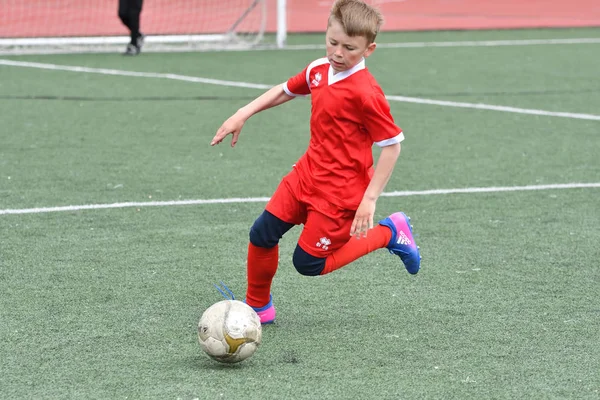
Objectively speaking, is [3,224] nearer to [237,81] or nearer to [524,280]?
[524,280]

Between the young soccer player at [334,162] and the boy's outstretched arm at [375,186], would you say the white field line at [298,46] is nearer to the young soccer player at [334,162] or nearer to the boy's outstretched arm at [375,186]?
the young soccer player at [334,162]

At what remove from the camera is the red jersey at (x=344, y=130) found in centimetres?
416

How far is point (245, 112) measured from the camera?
443 cm

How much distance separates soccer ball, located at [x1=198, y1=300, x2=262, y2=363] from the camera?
3957 mm

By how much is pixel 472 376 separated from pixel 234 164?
421cm

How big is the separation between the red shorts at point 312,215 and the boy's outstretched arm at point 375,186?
0.58ft

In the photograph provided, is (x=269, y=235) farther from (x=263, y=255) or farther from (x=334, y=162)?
(x=334, y=162)

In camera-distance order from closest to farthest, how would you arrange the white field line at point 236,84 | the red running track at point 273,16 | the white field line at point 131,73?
the white field line at point 236,84 → the white field line at point 131,73 → the red running track at point 273,16

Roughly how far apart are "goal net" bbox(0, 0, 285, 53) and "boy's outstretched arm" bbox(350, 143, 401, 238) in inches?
430

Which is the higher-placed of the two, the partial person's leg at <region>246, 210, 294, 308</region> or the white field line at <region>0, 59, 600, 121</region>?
the partial person's leg at <region>246, 210, 294, 308</region>

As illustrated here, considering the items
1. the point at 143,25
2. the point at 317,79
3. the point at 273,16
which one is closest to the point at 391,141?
the point at 317,79

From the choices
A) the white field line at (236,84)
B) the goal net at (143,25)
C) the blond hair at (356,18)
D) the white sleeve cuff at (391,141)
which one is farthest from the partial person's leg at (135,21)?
the white sleeve cuff at (391,141)

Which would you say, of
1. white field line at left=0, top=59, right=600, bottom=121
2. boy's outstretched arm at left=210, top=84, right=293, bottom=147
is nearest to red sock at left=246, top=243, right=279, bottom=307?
boy's outstretched arm at left=210, top=84, right=293, bottom=147

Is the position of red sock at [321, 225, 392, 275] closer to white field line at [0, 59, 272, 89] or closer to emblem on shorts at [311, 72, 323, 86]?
emblem on shorts at [311, 72, 323, 86]
